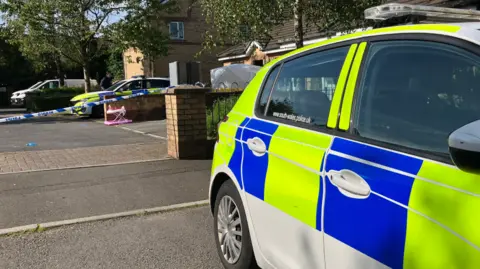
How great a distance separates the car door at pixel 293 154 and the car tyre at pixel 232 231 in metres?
0.23

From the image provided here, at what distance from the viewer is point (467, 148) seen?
1.58 metres

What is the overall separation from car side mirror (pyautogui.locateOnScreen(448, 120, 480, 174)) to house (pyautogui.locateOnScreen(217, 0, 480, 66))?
288 inches

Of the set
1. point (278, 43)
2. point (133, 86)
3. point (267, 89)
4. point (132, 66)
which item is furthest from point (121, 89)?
point (132, 66)

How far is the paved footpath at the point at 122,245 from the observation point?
385cm

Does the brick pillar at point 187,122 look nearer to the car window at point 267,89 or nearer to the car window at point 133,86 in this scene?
the car window at point 267,89

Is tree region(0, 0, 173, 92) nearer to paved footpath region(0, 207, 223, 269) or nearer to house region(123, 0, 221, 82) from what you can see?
house region(123, 0, 221, 82)

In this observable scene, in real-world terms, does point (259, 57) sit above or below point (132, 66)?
below

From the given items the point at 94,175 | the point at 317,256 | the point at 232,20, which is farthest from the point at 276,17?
the point at 317,256

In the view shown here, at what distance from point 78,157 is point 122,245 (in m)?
4.59

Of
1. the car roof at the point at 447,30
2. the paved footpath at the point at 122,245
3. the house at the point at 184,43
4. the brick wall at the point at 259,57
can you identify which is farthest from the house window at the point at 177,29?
the car roof at the point at 447,30

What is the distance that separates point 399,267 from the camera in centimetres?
189

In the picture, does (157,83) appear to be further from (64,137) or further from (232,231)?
(232,231)

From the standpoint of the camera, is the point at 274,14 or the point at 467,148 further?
the point at 274,14

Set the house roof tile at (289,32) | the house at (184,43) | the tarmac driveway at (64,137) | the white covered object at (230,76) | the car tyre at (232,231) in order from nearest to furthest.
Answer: the car tyre at (232,231), the house roof tile at (289,32), the tarmac driveway at (64,137), the white covered object at (230,76), the house at (184,43)
